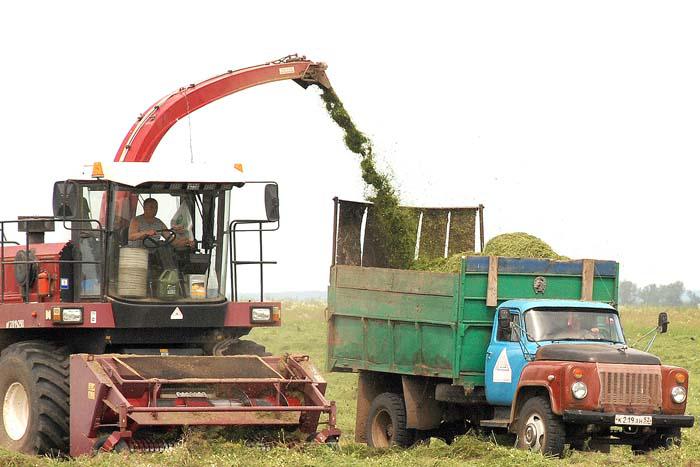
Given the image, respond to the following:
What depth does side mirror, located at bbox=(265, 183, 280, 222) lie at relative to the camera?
527 inches

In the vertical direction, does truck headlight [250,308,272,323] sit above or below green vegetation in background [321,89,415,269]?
below

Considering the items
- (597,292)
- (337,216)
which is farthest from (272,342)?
(597,292)

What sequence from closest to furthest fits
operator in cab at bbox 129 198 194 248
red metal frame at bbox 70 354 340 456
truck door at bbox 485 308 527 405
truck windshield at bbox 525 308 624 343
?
red metal frame at bbox 70 354 340 456
operator in cab at bbox 129 198 194 248
truck door at bbox 485 308 527 405
truck windshield at bbox 525 308 624 343

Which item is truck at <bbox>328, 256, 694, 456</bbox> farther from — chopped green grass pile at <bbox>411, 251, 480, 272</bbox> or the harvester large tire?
the harvester large tire

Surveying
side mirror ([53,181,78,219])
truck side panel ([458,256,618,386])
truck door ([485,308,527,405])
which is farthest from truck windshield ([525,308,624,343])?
side mirror ([53,181,78,219])

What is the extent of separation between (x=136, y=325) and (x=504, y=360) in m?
4.58

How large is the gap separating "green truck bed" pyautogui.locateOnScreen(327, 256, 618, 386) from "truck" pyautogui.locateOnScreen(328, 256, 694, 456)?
1cm

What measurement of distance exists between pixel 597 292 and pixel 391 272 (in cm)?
275

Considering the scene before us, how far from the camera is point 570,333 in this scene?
15.2m

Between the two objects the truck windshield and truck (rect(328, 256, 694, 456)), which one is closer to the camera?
truck (rect(328, 256, 694, 456))

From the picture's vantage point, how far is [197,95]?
17.2 metres

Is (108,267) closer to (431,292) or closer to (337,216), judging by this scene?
(431,292)

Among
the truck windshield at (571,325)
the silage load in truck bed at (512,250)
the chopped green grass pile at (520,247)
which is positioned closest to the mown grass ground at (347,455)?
the truck windshield at (571,325)

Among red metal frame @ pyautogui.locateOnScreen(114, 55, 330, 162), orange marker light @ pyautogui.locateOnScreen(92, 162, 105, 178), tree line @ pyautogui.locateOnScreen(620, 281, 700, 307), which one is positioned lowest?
tree line @ pyautogui.locateOnScreen(620, 281, 700, 307)
